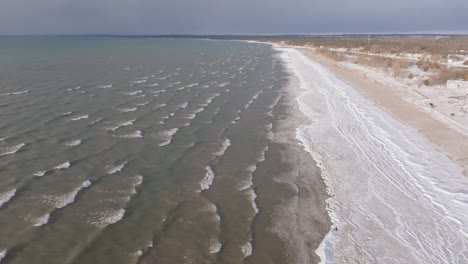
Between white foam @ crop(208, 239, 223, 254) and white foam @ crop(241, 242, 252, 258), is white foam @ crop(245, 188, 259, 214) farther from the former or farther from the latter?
white foam @ crop(208, 239, 223, 254)

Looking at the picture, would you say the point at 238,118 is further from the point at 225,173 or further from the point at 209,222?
the point at 209,222

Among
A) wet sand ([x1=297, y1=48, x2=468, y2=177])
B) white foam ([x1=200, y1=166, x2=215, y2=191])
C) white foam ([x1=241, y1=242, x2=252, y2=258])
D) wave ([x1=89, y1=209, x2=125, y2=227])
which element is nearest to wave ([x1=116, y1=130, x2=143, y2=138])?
white foam ([x1=200, y1=166, x2=215, y2=191])

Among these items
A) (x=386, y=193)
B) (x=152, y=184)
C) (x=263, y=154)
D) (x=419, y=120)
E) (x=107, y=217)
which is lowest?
(x=419, y=120)

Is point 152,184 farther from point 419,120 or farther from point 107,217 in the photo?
point 419,120

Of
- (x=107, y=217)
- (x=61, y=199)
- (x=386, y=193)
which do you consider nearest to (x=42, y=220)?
(x=61, y=199)

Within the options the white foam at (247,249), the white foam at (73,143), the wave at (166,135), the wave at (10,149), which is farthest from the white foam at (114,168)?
the white foam at (247,249)

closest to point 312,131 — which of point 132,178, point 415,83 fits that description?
point 132,178
